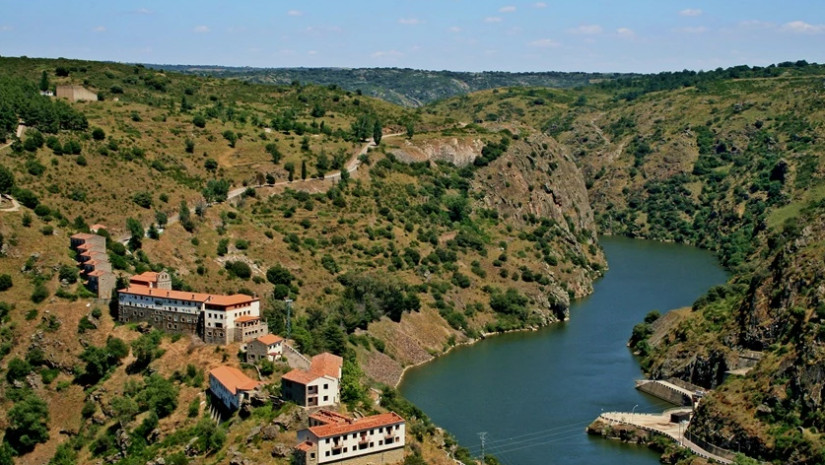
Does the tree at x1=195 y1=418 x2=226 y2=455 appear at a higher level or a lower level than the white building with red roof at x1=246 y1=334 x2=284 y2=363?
lower

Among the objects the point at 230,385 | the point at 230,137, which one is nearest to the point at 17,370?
the point at 230,385

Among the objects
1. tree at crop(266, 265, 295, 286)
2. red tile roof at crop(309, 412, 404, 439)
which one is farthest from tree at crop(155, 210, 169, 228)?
red tile roof at crop(309, 412, 404, 439)

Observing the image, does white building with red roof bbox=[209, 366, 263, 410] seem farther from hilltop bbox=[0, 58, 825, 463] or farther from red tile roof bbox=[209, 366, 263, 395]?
hilltop bbox=[0, 58, 825, 463]

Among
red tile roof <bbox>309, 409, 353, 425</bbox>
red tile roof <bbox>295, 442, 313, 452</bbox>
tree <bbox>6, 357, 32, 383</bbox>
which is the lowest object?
tree <bbox>6, 357, 32, 383</bbox>

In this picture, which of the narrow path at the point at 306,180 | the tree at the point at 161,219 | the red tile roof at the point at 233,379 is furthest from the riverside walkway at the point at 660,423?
the narrow path at the point at 306,180

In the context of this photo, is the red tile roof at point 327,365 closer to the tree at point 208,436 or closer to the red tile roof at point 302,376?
the red tile roof at point 302,376

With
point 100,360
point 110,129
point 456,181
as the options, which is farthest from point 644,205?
point 100,360
